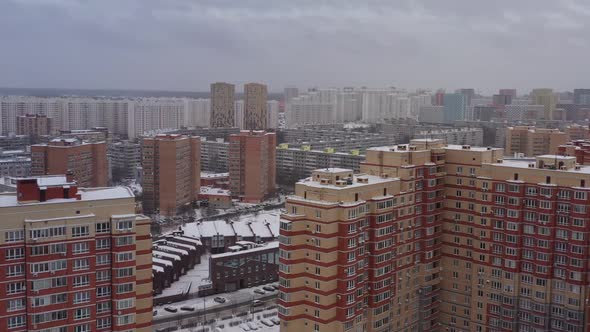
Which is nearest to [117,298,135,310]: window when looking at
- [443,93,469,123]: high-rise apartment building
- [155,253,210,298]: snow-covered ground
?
[155,253,210,298]: snow-covered ground

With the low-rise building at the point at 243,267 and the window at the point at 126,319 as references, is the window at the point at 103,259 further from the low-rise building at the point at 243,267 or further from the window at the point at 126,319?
the low-rise building at the point at 243,267

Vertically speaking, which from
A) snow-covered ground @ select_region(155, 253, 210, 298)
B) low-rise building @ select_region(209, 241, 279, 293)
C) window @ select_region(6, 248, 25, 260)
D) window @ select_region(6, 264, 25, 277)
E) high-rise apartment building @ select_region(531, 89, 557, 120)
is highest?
high-rise apartment building @ select_region(531, 89, 557, 120)

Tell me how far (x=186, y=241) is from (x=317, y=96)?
3751 cm

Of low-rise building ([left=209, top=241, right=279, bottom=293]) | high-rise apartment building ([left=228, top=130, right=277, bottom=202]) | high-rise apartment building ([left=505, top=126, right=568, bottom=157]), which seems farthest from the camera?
high-rise apartment building ([left=505, top=126, right=568, bottom=157])

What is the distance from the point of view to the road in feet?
36.4

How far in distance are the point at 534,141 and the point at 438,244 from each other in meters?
17.2

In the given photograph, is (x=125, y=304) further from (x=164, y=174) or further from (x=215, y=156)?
(x=215, y=156)

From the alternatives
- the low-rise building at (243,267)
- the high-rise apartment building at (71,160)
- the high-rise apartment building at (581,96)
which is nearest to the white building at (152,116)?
the high-rise apartment building at (71,160)

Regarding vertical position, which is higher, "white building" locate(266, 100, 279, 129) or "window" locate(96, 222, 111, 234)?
"white building" locate(266, 100, 279, 129)

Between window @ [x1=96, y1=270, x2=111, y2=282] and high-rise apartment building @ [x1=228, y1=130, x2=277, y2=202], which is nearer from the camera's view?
window @ [x1=96, y1=270, x2=111, y2=282]

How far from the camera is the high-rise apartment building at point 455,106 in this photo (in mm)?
53469

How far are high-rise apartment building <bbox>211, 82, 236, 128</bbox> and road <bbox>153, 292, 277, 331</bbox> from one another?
2906 centimetres

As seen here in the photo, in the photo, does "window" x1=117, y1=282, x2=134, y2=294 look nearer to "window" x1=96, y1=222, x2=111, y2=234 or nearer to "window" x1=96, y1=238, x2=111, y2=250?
"window" x1=96, y1=238, x2=111, y2=250

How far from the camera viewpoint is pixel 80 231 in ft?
20.3
